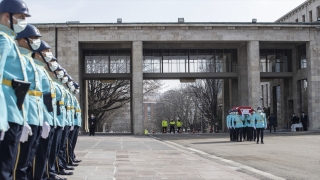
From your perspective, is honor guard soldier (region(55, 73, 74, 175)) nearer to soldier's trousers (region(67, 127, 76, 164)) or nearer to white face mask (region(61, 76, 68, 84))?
white face mask (region(61, 76, 68, 84))

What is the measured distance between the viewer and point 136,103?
42.0 meters

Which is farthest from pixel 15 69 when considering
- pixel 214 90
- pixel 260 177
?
pixel 214 90

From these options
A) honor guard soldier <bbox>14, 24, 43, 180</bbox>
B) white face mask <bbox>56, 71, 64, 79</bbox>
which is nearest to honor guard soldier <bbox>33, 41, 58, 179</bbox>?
honor guard soldier <bbox>14, 24, 43, 180</bbox>

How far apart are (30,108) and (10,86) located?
41.8 inches

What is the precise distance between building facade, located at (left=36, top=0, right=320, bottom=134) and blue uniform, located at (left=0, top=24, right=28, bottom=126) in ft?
119

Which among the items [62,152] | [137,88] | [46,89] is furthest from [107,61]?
[46,89]

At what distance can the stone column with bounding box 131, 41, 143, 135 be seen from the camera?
4172 centimetres

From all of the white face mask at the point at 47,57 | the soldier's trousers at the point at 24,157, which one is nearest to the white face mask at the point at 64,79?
the white face mask at the point at 47,57

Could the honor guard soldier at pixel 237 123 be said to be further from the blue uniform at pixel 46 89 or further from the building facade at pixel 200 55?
the blue uniform at pixel 46 89

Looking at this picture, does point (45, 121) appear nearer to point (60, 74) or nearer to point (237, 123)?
point (60, 74)

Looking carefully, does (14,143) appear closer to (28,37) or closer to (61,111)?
(28,37)

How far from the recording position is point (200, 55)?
4688cm

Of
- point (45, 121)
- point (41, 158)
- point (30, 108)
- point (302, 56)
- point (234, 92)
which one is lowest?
point (41, 158)

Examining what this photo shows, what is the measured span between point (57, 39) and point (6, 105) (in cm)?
3798
